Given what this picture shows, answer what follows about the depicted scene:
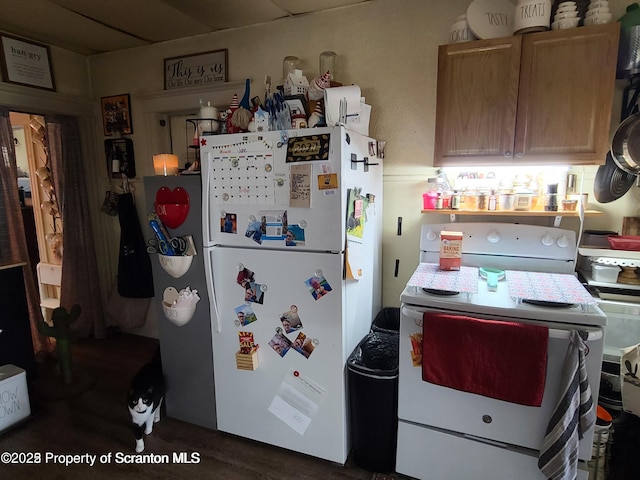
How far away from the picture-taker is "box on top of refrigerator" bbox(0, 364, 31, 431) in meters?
2.12

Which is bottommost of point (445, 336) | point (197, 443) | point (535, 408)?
point (197, 443)

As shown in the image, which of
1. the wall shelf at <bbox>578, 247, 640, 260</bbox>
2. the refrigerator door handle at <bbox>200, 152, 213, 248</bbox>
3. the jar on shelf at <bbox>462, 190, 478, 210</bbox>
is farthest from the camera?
the jar on shelf at <bbox>462, 190, 478, 210</bbox>

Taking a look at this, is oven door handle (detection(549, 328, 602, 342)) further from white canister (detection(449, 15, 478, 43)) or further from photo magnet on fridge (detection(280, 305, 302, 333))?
white canister (detection(449, 15, 478, 43))

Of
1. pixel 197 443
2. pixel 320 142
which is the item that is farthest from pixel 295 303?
pixel 197 443

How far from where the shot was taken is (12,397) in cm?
217

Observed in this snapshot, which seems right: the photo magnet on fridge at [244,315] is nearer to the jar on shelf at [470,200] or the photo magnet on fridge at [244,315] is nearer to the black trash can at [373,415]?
the black trash can at [373,415]

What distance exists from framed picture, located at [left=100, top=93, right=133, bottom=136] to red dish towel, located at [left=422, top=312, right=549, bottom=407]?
9.26 feet

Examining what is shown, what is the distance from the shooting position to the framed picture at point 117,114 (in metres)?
3.04

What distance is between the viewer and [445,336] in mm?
1547

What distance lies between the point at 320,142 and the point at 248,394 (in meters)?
1.37

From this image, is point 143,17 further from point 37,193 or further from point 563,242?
point 563,242

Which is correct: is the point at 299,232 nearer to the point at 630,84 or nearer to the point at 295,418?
the point at 295,418

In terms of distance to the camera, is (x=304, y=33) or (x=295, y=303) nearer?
(x=295, y=303)

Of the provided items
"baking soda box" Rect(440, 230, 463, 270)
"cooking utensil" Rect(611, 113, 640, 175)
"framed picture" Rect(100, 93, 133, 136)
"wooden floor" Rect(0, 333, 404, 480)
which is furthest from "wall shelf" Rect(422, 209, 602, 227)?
"framed picture" Rect(100, 93, 133, 136)
